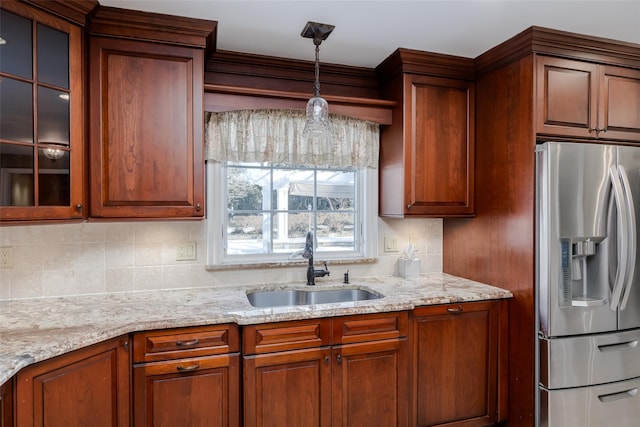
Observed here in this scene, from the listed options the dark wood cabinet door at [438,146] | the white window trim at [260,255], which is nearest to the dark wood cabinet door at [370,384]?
A: the white window trim at [260,255]

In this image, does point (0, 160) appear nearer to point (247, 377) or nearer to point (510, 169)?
point (247, 377)

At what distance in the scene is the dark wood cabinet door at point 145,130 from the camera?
1853 millimetres

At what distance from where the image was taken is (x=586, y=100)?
217cm

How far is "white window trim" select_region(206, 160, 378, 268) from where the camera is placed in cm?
238

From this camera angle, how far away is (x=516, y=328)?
221 centimetres

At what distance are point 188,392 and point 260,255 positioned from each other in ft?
3.19

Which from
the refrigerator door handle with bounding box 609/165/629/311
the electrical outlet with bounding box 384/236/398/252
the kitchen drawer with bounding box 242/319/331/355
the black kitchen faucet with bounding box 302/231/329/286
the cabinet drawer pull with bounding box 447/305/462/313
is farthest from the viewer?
the electrical outlet with bounding box 384/236/398/252

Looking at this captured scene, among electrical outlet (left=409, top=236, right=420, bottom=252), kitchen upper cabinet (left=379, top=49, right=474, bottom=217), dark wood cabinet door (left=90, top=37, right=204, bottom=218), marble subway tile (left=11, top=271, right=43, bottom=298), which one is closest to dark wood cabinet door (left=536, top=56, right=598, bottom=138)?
kitchen upper cabinet (left=379, top=49, right=474, bottom=217)

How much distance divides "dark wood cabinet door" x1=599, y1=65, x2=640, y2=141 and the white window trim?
137 cm

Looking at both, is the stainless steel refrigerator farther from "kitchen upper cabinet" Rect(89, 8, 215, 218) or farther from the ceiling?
"kitchen upper cabinet" Rect(89, 8, 215, 218)

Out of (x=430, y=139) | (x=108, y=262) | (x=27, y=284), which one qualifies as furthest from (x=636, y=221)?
(x=27, y=284)

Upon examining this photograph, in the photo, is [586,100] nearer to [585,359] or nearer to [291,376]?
[585,359]

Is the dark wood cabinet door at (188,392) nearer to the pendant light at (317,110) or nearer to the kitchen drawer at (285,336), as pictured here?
the kitchen drawer at (285,336)

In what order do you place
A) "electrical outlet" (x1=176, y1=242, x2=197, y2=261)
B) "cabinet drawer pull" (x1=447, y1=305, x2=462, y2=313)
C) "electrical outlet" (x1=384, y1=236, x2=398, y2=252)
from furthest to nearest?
"electrical outlet" (x1=384, y1=236, x2=398, y2=252), "electrical outlet" (x1=176, y1=242, x2=197, y2=261), "cabinet drawer pull" (x1=447, y1=305, x2=462, y2=313)
